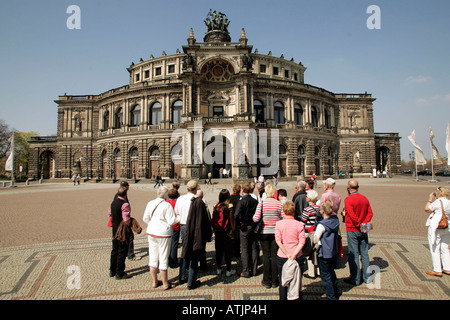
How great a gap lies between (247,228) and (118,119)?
41.1m

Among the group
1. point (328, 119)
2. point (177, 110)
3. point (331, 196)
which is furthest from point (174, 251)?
point (328, 119)

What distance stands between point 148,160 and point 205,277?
33.2 m

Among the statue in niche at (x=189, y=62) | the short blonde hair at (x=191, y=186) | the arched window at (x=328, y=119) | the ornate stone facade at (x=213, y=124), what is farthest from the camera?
the arched window at (x=328, y=119)

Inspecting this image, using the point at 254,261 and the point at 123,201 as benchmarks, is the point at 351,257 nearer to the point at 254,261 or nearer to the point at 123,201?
the point at 254,261

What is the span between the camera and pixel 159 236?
189 inches

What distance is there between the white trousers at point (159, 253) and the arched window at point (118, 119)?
39.6 metres

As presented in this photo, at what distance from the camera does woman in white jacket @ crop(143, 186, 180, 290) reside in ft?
15.7

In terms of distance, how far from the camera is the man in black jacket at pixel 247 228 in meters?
5.29

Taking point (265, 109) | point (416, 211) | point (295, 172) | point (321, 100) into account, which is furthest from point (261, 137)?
point (416, 211)

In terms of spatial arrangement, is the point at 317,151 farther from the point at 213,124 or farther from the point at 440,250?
the point at 440,250

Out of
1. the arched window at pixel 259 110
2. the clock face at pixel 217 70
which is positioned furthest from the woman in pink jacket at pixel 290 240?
the arched window at pixel 259 110

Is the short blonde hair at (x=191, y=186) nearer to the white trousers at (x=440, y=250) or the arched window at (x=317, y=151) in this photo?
the white trousers at (x=440, y=250)
